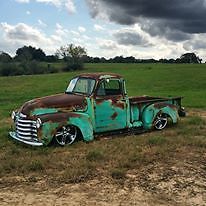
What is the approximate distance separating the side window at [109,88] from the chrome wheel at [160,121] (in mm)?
1606

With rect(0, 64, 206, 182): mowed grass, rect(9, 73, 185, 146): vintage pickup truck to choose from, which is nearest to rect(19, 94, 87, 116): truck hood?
rect(9, 73, 185, 146): vintage pickup truck

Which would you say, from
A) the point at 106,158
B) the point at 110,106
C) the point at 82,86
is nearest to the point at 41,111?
the point at 82,86

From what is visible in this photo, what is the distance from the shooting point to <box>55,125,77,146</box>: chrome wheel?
28.3ft

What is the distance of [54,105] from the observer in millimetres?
8852

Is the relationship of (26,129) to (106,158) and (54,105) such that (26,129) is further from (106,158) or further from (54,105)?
(106,158)

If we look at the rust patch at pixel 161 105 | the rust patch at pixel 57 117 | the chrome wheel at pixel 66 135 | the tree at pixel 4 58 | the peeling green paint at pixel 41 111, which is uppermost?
the tree at pixel 4 58

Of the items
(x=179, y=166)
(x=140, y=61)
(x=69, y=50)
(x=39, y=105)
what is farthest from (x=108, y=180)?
(x=69, y=50)

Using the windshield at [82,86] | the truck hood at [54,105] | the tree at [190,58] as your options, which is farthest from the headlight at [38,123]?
the tree at [190,58]

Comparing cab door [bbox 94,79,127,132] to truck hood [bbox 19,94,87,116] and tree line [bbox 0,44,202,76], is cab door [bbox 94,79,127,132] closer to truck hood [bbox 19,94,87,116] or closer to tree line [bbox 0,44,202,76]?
truck hood [bbox 19,94,87,116]

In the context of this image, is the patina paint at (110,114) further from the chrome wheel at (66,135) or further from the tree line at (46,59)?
the tree line at (46,59)

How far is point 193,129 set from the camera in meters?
10.7

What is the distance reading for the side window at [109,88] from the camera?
9555 mm

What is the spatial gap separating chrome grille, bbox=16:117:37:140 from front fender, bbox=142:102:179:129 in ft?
11.0

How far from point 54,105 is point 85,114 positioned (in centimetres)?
78
